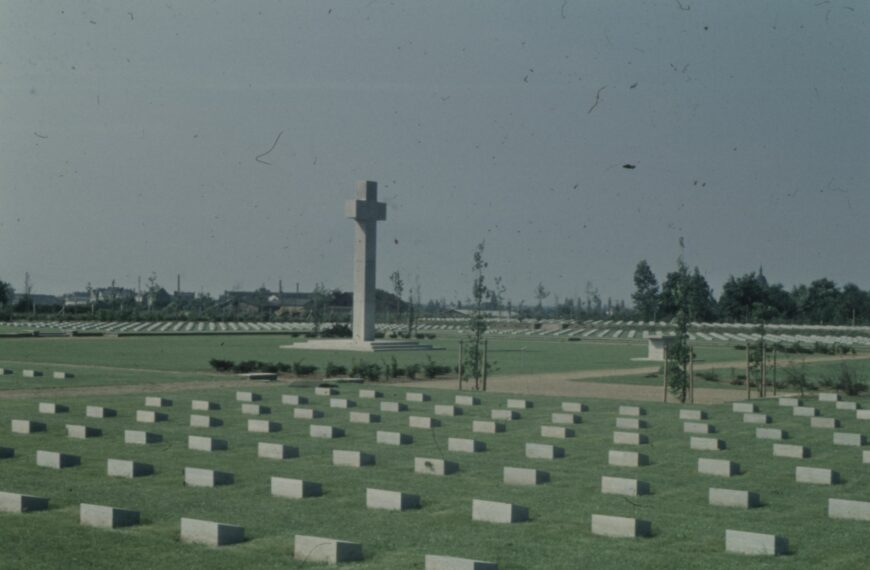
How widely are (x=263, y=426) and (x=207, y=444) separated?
8.54ft

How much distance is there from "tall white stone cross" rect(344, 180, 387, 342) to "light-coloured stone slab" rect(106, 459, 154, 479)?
40.1 meters

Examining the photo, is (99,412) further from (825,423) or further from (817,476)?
(825,423)

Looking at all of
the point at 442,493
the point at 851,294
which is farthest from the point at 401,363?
the point at 851,294

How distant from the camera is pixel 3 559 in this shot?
9422 mm

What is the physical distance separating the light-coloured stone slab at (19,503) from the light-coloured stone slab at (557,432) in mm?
9579

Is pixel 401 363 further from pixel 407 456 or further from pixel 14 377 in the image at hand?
pixel 407 456

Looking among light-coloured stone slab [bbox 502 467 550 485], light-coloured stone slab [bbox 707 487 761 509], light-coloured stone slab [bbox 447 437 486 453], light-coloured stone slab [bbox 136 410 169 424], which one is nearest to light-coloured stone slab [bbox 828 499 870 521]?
light-coloured stone slab [bbox 707 487 761 509]

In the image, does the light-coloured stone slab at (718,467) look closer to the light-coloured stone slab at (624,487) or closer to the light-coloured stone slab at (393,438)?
the light-coloured stone slab at (624,487)

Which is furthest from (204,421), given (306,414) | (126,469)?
(126,469)

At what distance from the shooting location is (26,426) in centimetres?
1828

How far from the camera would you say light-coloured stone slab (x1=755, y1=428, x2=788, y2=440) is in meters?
18.8

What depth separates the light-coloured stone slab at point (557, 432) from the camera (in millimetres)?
18781

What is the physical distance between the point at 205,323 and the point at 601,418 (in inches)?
3022

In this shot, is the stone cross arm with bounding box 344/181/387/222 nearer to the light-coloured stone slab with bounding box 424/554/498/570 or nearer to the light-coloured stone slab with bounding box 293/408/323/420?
the light-coloured stone slab with bounding box 293/408/323/420
